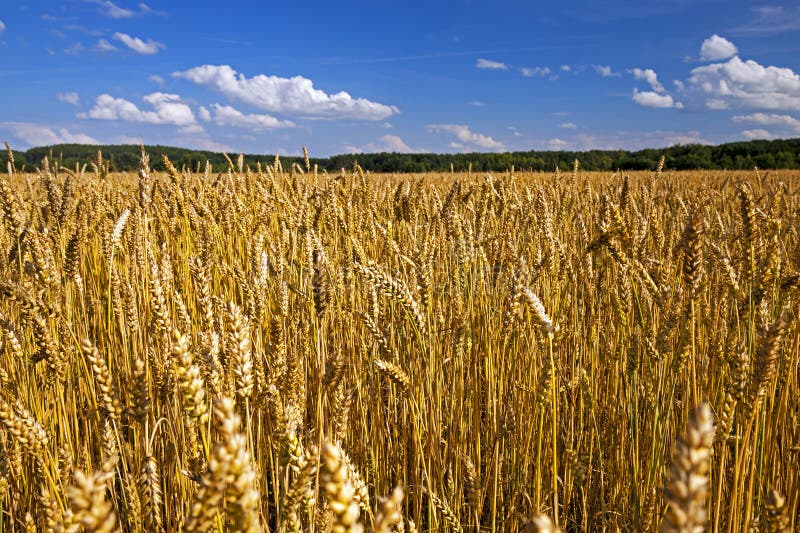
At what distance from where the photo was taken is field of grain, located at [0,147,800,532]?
0.92 meters

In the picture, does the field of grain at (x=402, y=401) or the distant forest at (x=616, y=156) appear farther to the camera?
the distant forest at (x=616, y=156)

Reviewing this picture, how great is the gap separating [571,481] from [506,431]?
9.7 inches

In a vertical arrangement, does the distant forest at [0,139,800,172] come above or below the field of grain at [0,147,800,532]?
above

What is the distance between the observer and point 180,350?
784 mm

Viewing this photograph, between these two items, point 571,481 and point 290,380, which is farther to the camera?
point 571,481

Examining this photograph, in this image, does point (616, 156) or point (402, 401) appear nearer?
point (402, 401)

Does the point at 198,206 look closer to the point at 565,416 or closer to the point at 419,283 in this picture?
the point at 419,283

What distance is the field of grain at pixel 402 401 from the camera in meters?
0.92

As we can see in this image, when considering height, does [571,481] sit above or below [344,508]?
below

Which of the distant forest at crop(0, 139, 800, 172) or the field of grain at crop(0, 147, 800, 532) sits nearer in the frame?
the field of grain at crop(0, 147, 800, 532)

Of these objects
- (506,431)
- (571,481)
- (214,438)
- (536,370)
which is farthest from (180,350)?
(536,370)

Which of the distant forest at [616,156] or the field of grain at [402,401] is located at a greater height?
the distant forest at [616,156]

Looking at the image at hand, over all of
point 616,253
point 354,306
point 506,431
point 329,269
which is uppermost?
point 616,253

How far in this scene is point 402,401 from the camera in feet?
6.07
